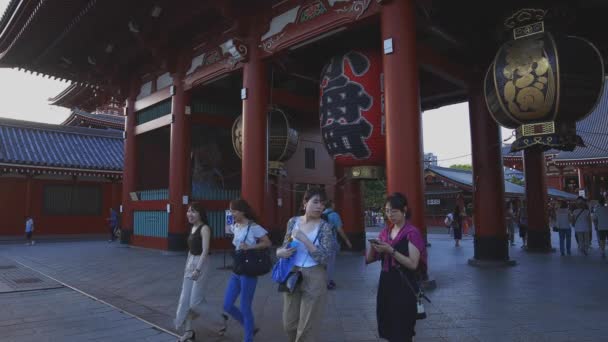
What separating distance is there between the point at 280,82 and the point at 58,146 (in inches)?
540

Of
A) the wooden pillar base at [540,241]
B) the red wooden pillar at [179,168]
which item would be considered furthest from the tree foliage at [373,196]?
the red wooden pillar at [179,168]

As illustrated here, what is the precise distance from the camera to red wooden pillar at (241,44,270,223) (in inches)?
355

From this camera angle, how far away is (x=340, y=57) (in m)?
7.70

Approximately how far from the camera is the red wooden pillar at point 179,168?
11469mm

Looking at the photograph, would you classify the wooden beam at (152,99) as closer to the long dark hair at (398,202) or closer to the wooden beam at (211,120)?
the wooden beam at (211,120)

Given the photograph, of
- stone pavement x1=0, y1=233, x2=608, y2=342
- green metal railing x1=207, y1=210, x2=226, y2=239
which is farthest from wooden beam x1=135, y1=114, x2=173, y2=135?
stone pavement x1=0, y1=233, x2=608, y2=342

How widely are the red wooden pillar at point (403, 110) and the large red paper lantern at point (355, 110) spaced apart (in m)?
0.64

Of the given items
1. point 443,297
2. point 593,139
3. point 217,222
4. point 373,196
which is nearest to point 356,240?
point 217,222

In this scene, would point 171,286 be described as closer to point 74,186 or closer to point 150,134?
point 150,134

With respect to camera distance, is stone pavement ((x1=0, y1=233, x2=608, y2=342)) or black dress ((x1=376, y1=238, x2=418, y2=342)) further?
stone pavement ((x1=0, y1=233, x2=608, y2=342))

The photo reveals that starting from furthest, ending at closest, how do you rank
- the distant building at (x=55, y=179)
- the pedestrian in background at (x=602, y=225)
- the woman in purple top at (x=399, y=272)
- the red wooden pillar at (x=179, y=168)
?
the distant building at (x=55, y=179) → the red wooden pillar at (x=179, y=168) → the pedestrian in background at (x=602, y=225) → the woman in purple top at (x=399, y=272)

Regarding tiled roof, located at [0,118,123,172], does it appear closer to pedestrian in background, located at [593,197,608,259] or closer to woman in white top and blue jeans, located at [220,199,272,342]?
woman in white top and blue jeans, located at [220,199,272,342]

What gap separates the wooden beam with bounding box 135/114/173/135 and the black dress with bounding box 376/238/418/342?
10140mm

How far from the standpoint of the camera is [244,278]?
4.09 meters
